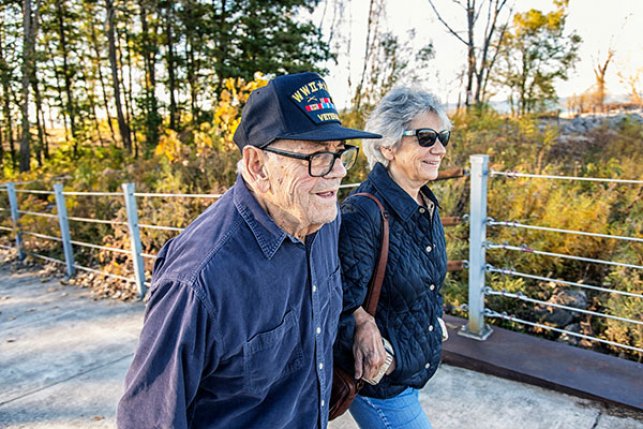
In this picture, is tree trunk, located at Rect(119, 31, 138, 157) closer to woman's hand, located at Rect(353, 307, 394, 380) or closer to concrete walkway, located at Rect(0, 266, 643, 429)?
concrete walkway, located at Rect(0, 266, 643, 429)

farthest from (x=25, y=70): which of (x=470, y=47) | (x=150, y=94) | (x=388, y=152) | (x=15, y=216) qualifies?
(x=388, y=152)

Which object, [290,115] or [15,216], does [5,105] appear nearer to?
[15,216]

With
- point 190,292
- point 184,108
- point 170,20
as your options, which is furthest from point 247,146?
point 184,108

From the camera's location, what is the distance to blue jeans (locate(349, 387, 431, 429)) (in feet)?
5.57

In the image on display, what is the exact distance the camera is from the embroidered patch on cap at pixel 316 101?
1.24m

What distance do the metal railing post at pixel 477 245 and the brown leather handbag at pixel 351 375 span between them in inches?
68.9

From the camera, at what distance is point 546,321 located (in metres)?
3.85

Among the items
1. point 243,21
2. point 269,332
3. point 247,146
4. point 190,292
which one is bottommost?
point 269,332

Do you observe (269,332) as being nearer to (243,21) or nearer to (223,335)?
(223,335)

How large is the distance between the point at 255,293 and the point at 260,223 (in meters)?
0.19

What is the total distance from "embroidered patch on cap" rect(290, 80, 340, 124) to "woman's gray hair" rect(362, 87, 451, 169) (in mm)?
584

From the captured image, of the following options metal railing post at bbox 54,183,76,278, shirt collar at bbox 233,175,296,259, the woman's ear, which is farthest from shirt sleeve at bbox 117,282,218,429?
metal railing post at bbox 54,183,76,278

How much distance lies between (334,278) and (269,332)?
406 mm

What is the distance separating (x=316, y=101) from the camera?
1.27 metres
